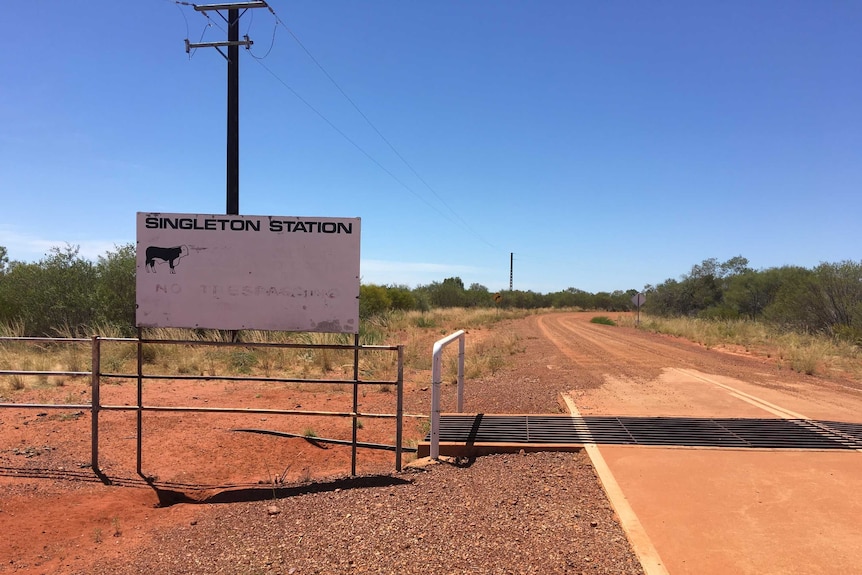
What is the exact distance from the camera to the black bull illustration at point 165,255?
6.04 meters

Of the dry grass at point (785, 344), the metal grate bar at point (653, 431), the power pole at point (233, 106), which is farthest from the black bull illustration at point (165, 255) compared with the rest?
the dry grass at point (785, 344)

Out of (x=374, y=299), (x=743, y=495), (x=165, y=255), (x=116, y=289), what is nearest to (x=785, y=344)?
(x=743, y=495)

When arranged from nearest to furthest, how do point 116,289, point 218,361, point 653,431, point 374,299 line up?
point 653,431, point 218,361, point 116,289, point 374,299

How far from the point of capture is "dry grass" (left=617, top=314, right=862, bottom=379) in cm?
1417

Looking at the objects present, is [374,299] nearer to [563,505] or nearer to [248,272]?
[248,272]

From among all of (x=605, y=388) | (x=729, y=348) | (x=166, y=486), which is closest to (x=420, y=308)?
(x=729, y=348)

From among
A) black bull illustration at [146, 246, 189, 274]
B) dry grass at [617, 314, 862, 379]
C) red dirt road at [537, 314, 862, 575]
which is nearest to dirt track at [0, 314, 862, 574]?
red dirt road at [537, 314, 862, 575]

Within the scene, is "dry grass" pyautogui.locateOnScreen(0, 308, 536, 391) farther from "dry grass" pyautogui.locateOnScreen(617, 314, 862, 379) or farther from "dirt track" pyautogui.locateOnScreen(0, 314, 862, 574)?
"dry grass" pyautogui.locateOnScreen(617, 314, 862, 379)

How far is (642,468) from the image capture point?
5.32m

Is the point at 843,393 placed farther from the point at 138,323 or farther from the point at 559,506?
the point at 138,323

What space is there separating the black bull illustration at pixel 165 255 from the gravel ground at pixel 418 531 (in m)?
2.63

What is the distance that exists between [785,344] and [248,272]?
2097 cm

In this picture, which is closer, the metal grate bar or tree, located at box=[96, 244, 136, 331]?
the metal grate bar

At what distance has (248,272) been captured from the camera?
603 centimetres
